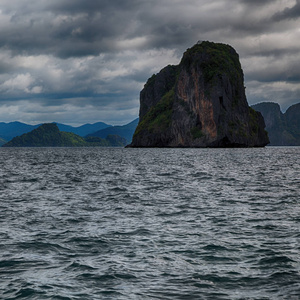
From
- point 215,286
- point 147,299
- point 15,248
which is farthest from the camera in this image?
point 15,248

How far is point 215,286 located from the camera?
31.6 ft

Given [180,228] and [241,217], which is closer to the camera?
[180,228]

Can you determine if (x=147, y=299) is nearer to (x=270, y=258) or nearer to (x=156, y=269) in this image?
(x=156, y=269)

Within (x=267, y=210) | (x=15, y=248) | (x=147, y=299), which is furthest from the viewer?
(x=267, y=210)

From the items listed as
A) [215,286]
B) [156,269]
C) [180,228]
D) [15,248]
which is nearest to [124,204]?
[180,228]

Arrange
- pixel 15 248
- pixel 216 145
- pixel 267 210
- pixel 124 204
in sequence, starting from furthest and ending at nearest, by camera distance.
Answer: pixel 216 145
pixel 124 204
pixel 267 210
pixel 15 248

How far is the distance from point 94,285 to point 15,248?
4.99 m

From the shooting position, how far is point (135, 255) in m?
12.5

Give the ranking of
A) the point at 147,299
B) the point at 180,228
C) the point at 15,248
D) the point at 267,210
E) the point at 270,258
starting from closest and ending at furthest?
1. the point at 147,299
2. the point at 270,258
3. the point at 15,248
4. the point at 180,228
5. the point at 267,210

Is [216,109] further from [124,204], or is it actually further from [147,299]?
[147,299]

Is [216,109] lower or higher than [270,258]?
higher

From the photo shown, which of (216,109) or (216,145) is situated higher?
(216,109)

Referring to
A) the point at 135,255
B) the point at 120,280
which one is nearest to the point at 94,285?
the point at 120,280

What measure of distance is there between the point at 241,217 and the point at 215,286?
31.1 ft
